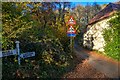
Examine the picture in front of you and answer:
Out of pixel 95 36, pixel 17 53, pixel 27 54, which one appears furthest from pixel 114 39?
pixel 17 53

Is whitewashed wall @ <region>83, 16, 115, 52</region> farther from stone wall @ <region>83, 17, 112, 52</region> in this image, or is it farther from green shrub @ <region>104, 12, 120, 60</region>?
green shrub @ <region>104, 12, 120, 60</region>

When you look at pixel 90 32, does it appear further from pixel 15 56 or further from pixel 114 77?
pixel 15 56

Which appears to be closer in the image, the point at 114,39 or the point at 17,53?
the point at 17,53

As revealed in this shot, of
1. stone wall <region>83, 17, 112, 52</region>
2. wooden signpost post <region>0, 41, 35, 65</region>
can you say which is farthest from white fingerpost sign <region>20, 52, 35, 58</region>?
stone wall <region>83, 17, 112, 52</region>

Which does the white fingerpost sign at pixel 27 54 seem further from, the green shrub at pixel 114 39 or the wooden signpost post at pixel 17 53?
the green shrub at pixel 114 39

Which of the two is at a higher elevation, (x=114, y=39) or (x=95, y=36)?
(x=95, y=36)

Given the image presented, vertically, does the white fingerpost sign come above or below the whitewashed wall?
below

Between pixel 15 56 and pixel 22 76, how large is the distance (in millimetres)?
1027

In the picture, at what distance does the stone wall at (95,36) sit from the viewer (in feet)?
70.7

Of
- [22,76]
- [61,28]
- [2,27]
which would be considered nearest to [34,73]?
[22,76]

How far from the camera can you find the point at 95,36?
2377 cm

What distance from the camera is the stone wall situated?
21547 mm

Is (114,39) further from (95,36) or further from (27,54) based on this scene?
(27,54)

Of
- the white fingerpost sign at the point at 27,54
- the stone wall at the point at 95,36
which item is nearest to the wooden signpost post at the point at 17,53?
the white fingerpost sign at the point at 27,54
